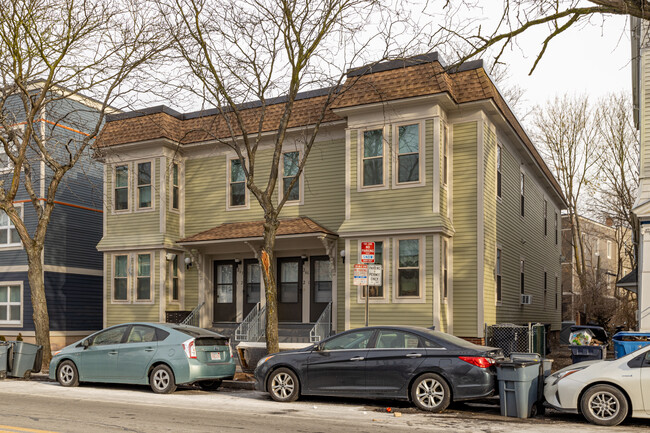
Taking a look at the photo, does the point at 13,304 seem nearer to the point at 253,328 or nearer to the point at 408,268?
the point at 253,328

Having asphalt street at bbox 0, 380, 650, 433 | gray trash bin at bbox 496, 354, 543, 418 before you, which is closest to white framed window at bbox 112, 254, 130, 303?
asphalt street at bbox 0, 380, 650, 433

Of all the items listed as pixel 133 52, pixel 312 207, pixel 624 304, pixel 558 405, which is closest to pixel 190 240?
pixel 312 207

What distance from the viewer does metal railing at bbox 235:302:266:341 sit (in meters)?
20.0

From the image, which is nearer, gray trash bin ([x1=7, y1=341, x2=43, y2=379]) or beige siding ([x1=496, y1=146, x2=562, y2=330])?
gray trash bin ([x1=7, y1=341, x2=43, y2=379])

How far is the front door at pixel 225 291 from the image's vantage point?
22266 millimetres

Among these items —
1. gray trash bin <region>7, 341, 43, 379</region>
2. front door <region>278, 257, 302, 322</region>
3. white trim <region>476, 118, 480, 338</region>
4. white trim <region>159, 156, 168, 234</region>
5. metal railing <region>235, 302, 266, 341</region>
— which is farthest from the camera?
white trim <region>159, 156, 168, 234</region>

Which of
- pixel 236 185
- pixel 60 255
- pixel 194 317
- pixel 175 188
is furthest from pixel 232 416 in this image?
pixel 60 255

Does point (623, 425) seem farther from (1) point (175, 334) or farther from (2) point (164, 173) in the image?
(2) point (164, 173)

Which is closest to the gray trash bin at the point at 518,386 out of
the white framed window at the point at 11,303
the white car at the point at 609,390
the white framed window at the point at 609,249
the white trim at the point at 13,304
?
the white car at the point at 609,390

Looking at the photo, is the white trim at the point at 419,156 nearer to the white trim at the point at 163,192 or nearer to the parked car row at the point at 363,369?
the parked car row at the point at 363,369

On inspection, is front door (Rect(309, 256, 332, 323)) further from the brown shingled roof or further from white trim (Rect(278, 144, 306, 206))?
white trim (Rect(278, 144, 306, 206))

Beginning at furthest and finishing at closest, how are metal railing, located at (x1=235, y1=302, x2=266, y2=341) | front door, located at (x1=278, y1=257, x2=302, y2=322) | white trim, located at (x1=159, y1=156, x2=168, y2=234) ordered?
white trim, located at (x1=159, y1=156, x2=168, y2=234) < front door, located at (x1=278, y1=257, x2=302, y2=322) < metal railing, located at (x1=235, y1=302, x2=266, y2=341)

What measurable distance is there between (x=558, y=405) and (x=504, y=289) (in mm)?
10728

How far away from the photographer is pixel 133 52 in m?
19.1
